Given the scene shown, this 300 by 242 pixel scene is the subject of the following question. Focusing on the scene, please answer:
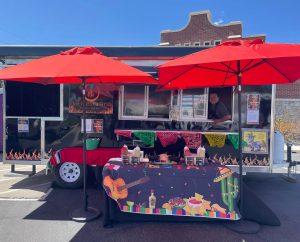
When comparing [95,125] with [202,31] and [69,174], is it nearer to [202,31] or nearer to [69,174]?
[69,174]

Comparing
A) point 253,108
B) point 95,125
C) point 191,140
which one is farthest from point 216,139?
point 95,125

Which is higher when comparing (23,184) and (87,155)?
(87,155)

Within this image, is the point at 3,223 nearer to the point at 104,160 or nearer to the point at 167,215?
the point at 104,160

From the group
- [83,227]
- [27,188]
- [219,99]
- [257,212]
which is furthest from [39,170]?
[257,212]

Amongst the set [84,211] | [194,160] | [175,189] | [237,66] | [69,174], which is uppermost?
[237,66]

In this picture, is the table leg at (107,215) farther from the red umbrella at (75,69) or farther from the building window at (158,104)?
the building window at (158,104)

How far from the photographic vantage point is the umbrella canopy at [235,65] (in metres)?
2.83

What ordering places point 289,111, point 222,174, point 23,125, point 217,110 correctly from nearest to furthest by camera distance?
point 222,174 → point 217,110 → point 23,125 → point 289,111

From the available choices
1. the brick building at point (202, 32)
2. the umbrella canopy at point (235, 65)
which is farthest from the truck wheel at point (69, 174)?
the brick building at point (202, 32)

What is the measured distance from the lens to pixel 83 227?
3.59m

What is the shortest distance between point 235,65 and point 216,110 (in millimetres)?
1516

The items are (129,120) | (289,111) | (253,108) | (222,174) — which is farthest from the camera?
(289,111)

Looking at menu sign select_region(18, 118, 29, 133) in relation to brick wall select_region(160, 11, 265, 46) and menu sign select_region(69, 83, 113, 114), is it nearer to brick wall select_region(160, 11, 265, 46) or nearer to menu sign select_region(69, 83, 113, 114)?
menu sign select_region(69, 83, 113, 114)

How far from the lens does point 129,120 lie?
5477 mm
